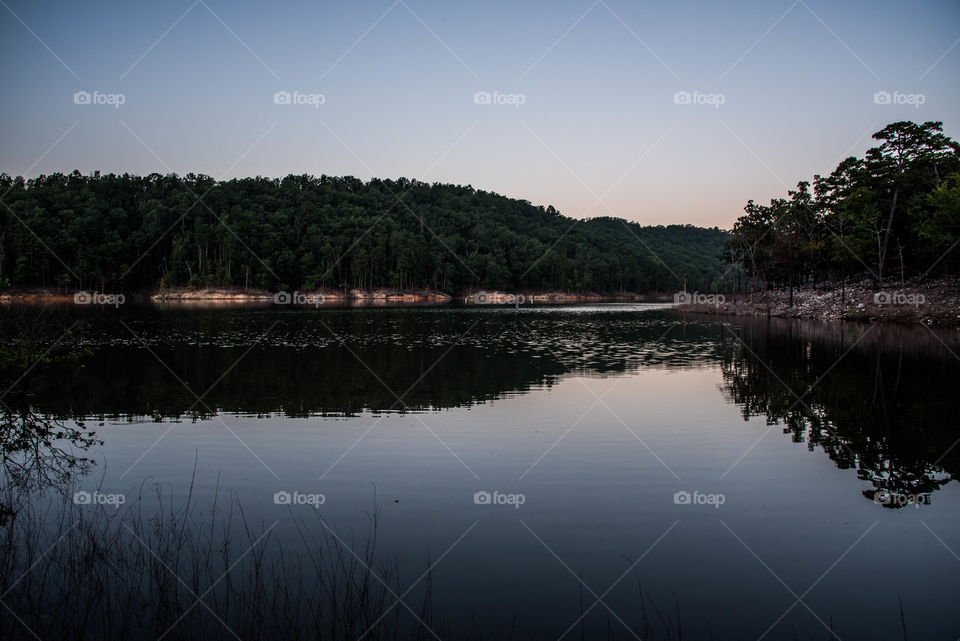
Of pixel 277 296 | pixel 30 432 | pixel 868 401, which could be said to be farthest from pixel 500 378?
pixel 277 296

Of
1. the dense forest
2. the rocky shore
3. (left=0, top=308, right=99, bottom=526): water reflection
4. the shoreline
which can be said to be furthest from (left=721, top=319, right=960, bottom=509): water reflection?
the shoreline

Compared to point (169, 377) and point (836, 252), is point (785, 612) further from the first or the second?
point (836, 252)

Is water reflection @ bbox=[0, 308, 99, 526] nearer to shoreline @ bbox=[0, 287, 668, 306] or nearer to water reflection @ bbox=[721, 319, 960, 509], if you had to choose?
water reflection @ bbox=[721, 319, 960, 509]

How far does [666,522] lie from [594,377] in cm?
1724

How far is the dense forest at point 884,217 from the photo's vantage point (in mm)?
66188

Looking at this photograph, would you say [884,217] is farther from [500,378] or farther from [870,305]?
[500,378]

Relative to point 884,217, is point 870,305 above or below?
below

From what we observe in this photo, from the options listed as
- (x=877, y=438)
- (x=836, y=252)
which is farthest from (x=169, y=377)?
(x=836, y=252)

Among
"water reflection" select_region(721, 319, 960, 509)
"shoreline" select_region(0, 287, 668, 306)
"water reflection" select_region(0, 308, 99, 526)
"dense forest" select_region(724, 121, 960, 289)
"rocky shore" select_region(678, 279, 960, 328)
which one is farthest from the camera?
"shoreline" select_region(0, 287, 668, 306)

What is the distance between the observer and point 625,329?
2325 inches

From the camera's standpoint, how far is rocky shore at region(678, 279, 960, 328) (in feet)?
171

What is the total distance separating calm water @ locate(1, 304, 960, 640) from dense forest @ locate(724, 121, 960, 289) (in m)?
46.9

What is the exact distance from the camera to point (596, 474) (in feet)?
40.9

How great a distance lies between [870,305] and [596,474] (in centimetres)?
5999
